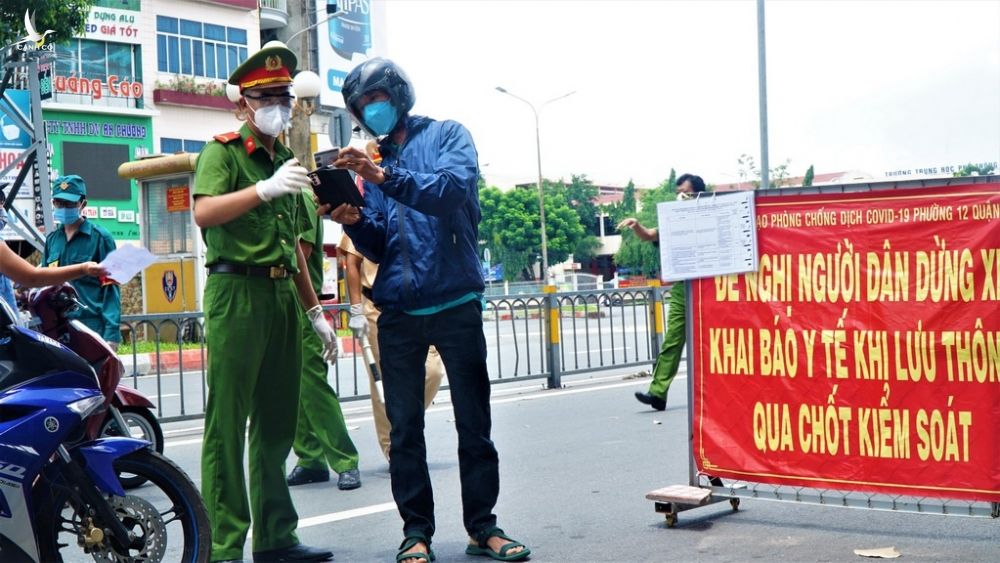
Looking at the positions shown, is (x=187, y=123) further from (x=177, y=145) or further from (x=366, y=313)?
(x=366, y=313)

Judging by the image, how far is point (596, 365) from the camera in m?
14.5

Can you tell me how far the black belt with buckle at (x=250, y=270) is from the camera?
4.73m

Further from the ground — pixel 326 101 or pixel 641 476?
pixel 326 101

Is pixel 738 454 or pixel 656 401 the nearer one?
pixel 738 454

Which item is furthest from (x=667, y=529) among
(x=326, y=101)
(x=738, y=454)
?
(x=326, y=101)

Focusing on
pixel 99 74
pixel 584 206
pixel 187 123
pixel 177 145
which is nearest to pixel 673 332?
pixel 99 74

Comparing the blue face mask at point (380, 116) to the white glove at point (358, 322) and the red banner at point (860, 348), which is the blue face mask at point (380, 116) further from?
the white glove at point (358, 322)

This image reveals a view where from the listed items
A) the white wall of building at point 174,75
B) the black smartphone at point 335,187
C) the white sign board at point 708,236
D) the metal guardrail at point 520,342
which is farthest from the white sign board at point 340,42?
the black smartphone at point 335,187

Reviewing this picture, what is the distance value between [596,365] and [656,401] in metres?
4.44

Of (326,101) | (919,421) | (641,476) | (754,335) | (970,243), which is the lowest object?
(641,476)

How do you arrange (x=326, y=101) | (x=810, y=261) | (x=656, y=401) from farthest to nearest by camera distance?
1. (x=326, y=101)
2. (x=656, y=401)
3. (x=810, y=261)

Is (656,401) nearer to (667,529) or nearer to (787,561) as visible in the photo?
(667,529)

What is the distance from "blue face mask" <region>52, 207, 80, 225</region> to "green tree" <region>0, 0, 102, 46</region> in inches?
531

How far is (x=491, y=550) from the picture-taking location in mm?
5008
